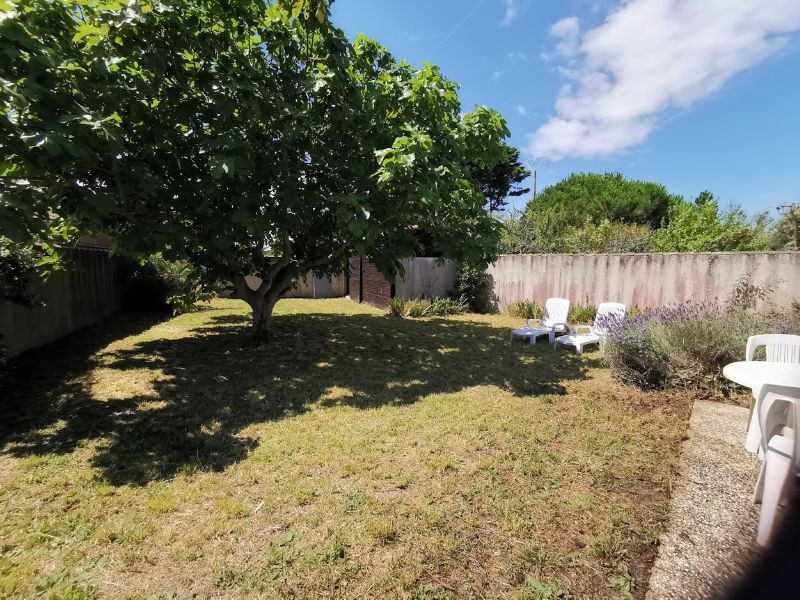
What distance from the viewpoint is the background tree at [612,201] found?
2312 centimetres

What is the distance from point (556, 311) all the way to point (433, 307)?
13.4 feet

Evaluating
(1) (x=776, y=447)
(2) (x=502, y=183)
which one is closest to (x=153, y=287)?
(1) (x=776, y=447)

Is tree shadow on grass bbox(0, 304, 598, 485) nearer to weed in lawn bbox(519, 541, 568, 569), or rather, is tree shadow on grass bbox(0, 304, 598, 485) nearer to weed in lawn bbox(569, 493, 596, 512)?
weed in lawn bbox(569, 493, 596, 512)

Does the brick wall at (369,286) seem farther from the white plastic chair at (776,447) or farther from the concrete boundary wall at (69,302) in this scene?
the white plastic chair at (776,447)

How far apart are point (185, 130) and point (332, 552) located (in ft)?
18.3

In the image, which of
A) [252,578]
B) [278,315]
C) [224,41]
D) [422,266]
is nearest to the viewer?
[252,578]

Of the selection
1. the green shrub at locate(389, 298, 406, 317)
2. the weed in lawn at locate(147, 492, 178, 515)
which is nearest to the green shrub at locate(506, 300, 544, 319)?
the green shrub at locate(389, 298, 406, 317)

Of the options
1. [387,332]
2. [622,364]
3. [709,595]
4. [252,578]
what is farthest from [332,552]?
[387,332]

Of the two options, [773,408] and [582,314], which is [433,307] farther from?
[773,408]

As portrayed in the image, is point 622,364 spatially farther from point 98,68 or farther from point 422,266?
point 422,266

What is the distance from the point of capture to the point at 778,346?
3.34 metres

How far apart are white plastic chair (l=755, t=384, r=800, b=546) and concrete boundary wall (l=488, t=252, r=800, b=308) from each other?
542cm

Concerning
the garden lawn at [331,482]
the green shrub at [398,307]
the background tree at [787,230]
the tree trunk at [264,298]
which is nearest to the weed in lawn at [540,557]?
the garden lawn at [331,482]

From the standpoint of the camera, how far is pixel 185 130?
537cm
